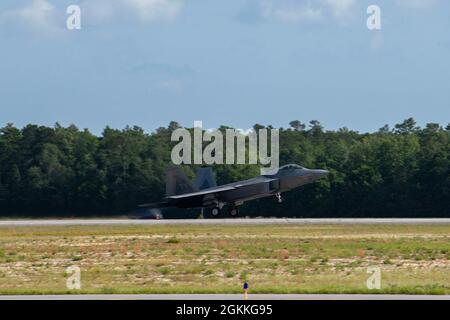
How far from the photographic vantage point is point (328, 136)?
123438 millimetres

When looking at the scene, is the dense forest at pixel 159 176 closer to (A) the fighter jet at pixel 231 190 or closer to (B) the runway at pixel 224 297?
(A) the fighter jet at pixel 231 190

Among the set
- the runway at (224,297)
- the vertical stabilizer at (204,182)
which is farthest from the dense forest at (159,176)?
the runway at (224,297)

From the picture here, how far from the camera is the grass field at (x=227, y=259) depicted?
85.9 ft

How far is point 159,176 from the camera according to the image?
85875 millimetres

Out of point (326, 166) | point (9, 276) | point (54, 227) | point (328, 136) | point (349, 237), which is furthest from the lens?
point (328, 136)

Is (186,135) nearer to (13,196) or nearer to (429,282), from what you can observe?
(13,196)

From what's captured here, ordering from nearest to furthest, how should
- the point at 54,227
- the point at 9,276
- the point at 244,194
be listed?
the point at 9,276, the point at 54,227, the point at 244,194

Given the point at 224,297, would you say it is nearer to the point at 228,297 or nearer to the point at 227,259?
the point at 228,297

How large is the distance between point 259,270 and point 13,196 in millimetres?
54695

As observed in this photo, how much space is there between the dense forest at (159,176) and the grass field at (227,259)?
27.3m

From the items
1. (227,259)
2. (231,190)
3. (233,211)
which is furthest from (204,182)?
(227,259)

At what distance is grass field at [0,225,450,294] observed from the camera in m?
26.2
